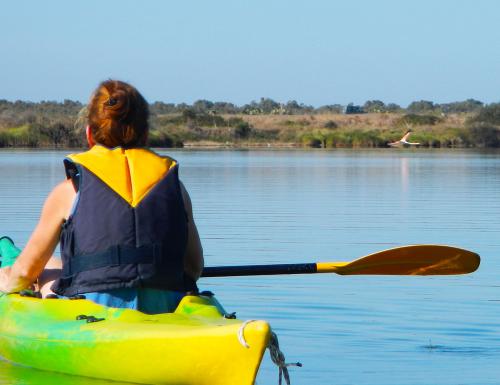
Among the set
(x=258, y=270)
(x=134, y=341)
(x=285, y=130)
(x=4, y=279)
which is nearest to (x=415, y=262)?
(x=258, y=270)

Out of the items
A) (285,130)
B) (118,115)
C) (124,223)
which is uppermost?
(118,115)

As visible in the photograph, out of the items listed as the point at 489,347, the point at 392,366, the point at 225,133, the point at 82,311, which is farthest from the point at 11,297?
the point at 225,133

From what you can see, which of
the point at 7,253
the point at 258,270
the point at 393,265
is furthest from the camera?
the point at 393,265

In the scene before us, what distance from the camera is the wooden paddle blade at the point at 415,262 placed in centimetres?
776

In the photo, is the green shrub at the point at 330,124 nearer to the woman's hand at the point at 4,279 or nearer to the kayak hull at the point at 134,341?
the woman's hand at the point at 4,279

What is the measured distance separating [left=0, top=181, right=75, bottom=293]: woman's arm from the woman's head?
0.97ft

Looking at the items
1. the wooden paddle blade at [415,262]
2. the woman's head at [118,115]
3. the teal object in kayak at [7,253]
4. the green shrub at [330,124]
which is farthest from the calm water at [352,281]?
the green shrub at [330,124]

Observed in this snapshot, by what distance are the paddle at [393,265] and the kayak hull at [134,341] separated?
1551 millimetres

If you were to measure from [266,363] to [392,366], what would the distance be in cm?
70

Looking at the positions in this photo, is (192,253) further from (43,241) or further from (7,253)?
(7,253)

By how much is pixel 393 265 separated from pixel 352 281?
2481 millimetres

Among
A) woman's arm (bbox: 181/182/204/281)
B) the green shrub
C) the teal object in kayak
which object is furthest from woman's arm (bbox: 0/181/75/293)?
the green shrub

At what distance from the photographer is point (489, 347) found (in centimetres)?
753

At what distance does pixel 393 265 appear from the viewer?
7949 millimetres
